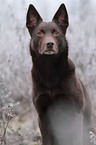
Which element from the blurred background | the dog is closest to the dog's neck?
the dog

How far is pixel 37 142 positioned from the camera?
399cm

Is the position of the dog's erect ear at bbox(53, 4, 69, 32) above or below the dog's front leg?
above

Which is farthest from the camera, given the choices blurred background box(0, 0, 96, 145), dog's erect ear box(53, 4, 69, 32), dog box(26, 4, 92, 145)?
blurred background box(0, 0, 96, 145)

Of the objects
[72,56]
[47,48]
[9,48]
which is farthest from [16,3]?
[47,48]

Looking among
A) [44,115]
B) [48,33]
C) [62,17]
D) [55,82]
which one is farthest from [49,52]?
[44,115]

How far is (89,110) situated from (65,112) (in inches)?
20.7

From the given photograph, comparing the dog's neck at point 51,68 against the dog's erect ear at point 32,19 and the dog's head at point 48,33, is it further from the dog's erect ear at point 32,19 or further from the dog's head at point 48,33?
the dog's erect ear at point 32,19

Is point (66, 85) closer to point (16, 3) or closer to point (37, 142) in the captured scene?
point (37, 142)

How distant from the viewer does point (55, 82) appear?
2873 millimetres

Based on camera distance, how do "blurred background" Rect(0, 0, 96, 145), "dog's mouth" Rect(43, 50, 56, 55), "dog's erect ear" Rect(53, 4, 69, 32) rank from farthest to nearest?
"blurred background" Rect(0, 0, 96, 145) → "dog's erect ear" Rect(53, 4, 69, 32) → "dog's mouth" Rect(43, 50, 56, 55)

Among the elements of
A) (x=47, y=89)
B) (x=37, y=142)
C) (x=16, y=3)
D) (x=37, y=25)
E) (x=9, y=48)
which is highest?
(x=16, y=3)

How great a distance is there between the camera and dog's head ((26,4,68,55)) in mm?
2701

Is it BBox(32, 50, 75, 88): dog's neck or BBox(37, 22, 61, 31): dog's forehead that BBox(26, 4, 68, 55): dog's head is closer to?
BBox(37, 22, 61, 31): dog's forehead

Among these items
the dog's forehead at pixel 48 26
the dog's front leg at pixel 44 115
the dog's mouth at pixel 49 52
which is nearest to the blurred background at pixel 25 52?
the dog's front leg at pixel 44 115
